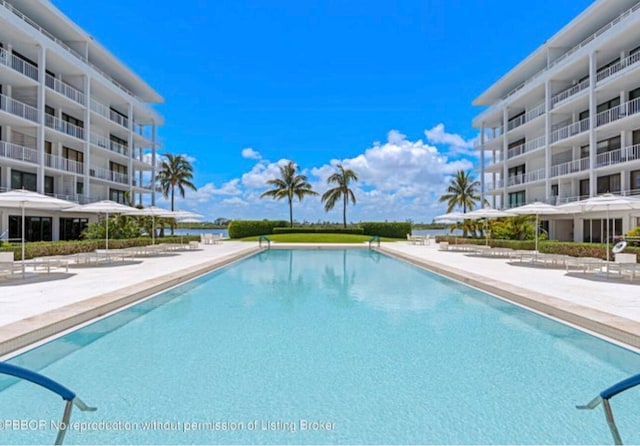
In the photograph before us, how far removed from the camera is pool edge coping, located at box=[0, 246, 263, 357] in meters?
5.30

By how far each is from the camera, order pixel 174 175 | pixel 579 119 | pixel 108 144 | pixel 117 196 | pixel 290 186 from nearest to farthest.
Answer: pixel 579 119, pixel 108 144, pixel 117 196, pixel 290 186, pixel 174 175

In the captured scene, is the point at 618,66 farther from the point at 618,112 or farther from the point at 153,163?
the point at 153,163

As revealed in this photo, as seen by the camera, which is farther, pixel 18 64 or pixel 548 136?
pixel 548 136

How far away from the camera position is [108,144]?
3117 centimetres

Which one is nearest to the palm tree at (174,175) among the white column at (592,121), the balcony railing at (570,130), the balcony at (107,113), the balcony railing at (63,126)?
the balcony at (107,113)

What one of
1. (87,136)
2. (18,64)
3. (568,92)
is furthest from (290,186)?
(568,92)

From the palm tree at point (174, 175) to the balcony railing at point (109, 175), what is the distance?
9828 millimetres

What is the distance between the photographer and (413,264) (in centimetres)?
1722

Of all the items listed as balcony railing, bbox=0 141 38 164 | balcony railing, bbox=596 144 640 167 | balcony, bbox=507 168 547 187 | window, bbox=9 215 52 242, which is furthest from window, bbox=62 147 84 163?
balcony railing, bbox=596 144 640 167

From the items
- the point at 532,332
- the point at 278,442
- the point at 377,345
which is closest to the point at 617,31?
the point at 532,332

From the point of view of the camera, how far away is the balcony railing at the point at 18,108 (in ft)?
67.8

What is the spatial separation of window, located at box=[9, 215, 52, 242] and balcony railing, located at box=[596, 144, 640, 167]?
1344 inches

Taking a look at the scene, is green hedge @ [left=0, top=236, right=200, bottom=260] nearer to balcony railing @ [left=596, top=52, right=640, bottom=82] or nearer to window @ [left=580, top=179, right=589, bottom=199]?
window @ [left=580, top=179, right=589, bottom=199]

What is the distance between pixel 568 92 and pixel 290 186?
27.1m
